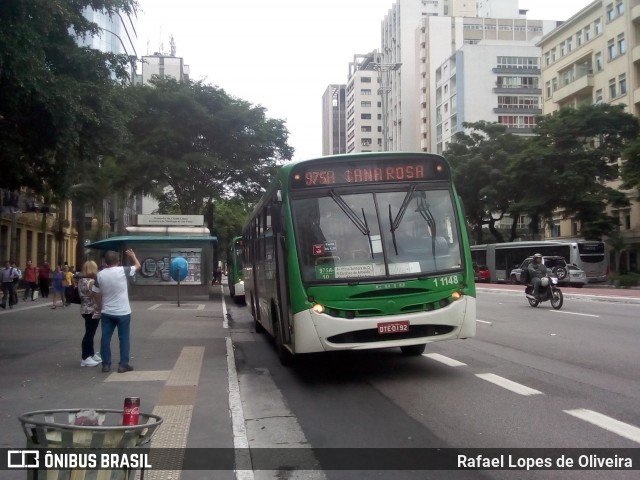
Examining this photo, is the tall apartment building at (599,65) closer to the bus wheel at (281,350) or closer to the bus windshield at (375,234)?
the bus wheel at (281,350)

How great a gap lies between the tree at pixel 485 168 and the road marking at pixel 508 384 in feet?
140

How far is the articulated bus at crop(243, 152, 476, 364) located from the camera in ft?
28.6

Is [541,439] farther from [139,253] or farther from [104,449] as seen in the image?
[139,253]

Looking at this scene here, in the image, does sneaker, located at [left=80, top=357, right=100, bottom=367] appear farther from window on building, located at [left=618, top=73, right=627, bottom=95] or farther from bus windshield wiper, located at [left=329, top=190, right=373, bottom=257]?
window on building, located at [left=618, top=73, right=627, bottom=95]

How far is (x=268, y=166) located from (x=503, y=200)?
2275 cm

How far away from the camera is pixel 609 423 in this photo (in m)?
6.55

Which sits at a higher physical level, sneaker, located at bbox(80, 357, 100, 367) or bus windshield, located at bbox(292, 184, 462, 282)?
bus windshield, located at bbox(292, 184, 462, 282)

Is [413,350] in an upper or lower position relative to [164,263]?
lower

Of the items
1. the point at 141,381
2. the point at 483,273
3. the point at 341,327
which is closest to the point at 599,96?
the point at 483,273

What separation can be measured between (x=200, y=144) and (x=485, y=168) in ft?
84.2

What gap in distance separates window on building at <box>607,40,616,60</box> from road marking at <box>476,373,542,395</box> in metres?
50.7

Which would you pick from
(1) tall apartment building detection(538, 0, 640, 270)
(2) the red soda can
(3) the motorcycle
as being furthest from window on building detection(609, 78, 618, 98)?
(2) the red soda can

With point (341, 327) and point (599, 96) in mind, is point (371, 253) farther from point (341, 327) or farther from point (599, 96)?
point (599, 96)

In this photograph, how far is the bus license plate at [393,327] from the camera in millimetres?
8688
